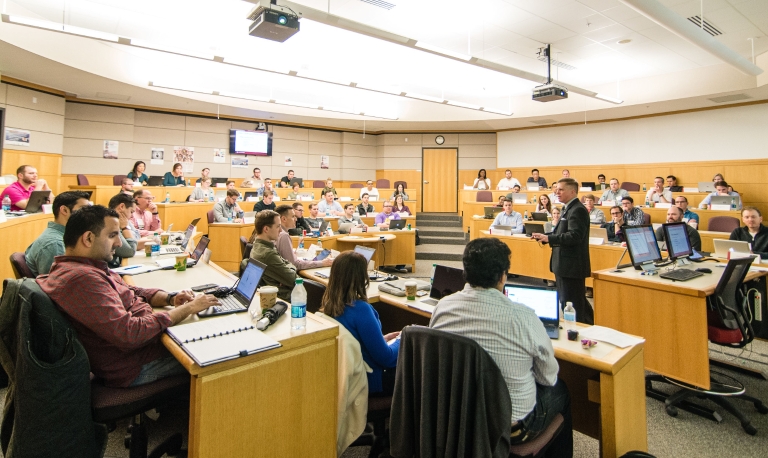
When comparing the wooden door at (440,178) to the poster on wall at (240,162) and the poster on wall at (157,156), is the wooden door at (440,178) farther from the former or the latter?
the poster on wall at (157,156)

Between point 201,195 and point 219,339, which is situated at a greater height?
point 201,195

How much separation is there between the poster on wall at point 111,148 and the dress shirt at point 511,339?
10.8 m

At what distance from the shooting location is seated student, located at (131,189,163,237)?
502 cm

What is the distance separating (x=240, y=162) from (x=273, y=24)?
8079 millimetres

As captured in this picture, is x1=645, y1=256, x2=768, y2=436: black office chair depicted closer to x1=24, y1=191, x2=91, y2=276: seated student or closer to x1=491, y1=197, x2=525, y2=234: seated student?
x1=24, y1=191, x2=91, y2=276: seated student

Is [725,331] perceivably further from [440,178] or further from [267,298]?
[440,178]

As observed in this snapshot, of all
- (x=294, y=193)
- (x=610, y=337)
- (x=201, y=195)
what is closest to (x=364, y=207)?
(x=294, y=193)

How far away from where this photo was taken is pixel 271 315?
80.3 inches

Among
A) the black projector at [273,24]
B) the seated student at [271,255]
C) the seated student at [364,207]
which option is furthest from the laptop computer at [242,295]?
the seated student at [364,207]

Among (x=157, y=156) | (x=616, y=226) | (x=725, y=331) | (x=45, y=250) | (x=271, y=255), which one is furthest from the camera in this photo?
(x=157, y=156)

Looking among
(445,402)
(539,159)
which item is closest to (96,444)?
(445,402)

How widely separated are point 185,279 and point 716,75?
9894 mm

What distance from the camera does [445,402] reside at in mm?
1563

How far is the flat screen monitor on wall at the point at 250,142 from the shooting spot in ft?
37.5
